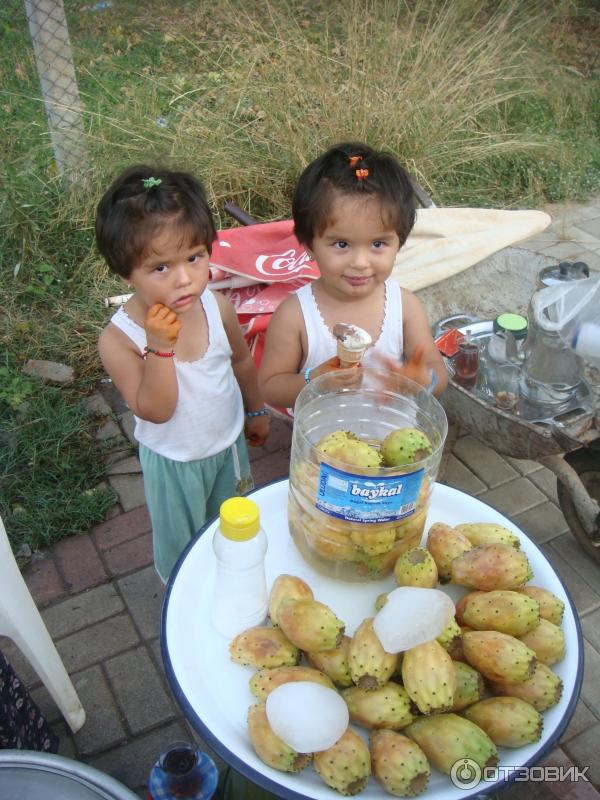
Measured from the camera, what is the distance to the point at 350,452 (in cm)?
137

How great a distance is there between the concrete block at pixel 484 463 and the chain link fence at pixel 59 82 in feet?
9.96

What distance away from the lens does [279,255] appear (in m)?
2.86

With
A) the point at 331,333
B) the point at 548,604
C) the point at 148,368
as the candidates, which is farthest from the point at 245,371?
the point at 548,604

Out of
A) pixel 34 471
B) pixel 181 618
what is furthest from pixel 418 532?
pixel 34 471

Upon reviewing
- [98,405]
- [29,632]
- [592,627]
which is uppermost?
[29,632]

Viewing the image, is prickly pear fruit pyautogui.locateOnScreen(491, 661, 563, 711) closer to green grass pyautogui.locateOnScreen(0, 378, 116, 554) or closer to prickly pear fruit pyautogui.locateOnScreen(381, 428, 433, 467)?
prickly pear fruit pyautogui.locateOnScreen(381, 428, 433, 467)

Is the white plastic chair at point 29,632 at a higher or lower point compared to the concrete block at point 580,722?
higher

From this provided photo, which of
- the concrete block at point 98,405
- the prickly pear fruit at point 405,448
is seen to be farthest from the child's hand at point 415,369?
the concrete block at point 98,405

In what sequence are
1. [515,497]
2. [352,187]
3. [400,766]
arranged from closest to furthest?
[400,766]
[352,187]
[515,497]

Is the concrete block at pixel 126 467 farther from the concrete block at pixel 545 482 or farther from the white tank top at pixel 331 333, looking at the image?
the concrete block at pixel 545 482

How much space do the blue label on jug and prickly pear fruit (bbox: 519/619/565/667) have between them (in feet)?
1.08

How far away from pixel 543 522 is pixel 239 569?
6.58 ft

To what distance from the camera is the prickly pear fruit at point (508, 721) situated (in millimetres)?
1169

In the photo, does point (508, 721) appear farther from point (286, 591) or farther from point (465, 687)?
point (286, 591)
